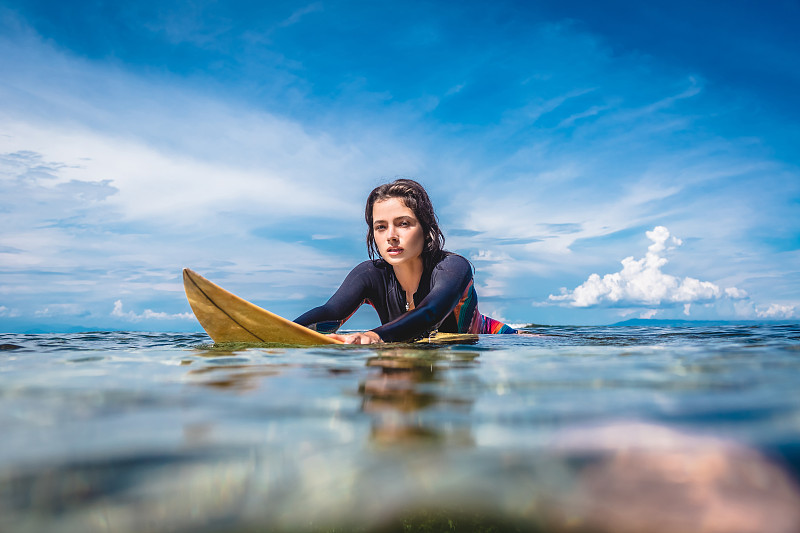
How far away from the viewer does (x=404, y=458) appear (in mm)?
992

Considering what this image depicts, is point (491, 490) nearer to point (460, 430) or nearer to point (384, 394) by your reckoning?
point (460, 430)

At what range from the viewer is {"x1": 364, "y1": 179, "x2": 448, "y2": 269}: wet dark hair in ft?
17.5

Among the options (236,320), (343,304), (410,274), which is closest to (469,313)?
(410,274)

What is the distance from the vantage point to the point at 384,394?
1.66m

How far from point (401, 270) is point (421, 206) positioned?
763mm

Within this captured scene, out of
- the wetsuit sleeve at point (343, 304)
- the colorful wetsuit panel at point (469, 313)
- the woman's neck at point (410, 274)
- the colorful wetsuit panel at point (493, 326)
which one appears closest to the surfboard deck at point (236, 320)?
the wetsuit sleeve at point (343, 304)

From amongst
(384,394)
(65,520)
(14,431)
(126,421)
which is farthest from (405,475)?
(14,431)

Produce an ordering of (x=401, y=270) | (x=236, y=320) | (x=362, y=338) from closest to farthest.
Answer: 1. (x=362, y=338)
2. (x=236, y=320)
3. (x=401, y=270)

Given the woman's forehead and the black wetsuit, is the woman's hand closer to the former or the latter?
the black wetsuit

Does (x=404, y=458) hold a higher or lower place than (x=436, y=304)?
lower

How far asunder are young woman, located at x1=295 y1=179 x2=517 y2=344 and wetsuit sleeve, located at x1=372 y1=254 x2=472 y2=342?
0.05ft

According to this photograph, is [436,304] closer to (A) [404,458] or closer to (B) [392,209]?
(B) [392,209]

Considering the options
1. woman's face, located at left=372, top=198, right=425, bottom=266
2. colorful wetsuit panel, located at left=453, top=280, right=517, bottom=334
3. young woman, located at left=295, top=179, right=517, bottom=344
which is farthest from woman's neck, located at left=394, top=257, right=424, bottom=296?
colorful wetsuit panel, located at left=453, top=280, right=517, bottom=334

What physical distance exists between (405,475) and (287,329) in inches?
124
